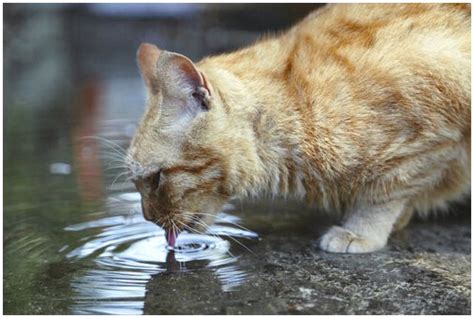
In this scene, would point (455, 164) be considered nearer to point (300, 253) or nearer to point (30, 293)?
point (300, 253)

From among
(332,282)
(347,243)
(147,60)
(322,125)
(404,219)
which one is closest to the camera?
(332,282)

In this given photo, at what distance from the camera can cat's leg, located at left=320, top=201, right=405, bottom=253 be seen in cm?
371

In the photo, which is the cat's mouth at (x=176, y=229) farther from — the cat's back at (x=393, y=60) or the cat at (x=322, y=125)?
the cat's back at (x=393, y=60)

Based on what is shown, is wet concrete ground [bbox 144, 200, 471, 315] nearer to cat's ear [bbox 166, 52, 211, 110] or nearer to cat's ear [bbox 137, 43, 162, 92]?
cat's ear [bbox 166, 52, 211, 110]

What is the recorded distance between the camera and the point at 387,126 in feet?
11.6

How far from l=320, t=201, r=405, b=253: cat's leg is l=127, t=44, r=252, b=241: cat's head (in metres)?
0.57

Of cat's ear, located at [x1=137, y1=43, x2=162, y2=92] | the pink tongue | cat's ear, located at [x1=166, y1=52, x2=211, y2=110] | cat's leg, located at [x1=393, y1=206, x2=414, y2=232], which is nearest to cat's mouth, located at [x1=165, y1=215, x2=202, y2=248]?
the pink tongue

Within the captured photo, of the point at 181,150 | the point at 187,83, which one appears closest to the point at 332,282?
the point at 181,150

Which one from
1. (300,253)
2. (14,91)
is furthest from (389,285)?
(14,91)

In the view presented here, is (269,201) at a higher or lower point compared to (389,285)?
higher

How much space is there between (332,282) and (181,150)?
32.7 inches

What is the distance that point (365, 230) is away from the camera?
378cm

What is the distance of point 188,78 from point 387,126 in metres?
0.91

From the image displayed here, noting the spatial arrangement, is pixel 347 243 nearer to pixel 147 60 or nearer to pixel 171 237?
pixel 171 237
